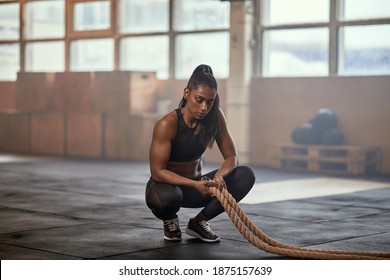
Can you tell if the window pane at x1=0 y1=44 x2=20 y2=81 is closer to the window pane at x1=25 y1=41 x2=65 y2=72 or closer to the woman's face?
the window pane at x1=25 y1=41 x2=65 y2=72

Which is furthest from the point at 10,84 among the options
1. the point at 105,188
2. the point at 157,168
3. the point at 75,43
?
the point at 157,168

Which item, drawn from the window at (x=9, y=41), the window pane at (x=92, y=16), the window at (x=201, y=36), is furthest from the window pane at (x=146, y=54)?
the window at (x=9, y=41)

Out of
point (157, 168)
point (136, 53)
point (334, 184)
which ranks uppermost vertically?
point (136, 53)

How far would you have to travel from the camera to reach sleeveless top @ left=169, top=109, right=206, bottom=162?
471cm

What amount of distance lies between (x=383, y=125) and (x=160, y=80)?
3.97 meters

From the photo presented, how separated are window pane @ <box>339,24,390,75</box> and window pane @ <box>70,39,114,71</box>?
14.4 ft

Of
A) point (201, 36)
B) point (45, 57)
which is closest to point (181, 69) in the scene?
point (201, 36)

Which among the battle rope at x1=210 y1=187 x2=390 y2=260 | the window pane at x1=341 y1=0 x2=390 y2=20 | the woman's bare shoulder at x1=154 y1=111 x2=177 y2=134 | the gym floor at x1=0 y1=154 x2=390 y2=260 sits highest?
the window pane at x1=341 y1=0 x2=390 y2=20

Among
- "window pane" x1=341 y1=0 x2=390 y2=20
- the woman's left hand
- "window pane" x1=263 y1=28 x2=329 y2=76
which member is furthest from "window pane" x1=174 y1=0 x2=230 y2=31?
the woman's left hand

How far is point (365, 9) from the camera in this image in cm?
1053

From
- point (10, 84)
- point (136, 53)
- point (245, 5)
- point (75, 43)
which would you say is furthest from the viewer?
point (10, 84)

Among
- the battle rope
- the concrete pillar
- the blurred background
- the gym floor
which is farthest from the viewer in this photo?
the concrete pillar

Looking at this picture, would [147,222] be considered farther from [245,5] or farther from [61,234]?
[245,5]

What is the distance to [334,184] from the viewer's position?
8.82 metres
